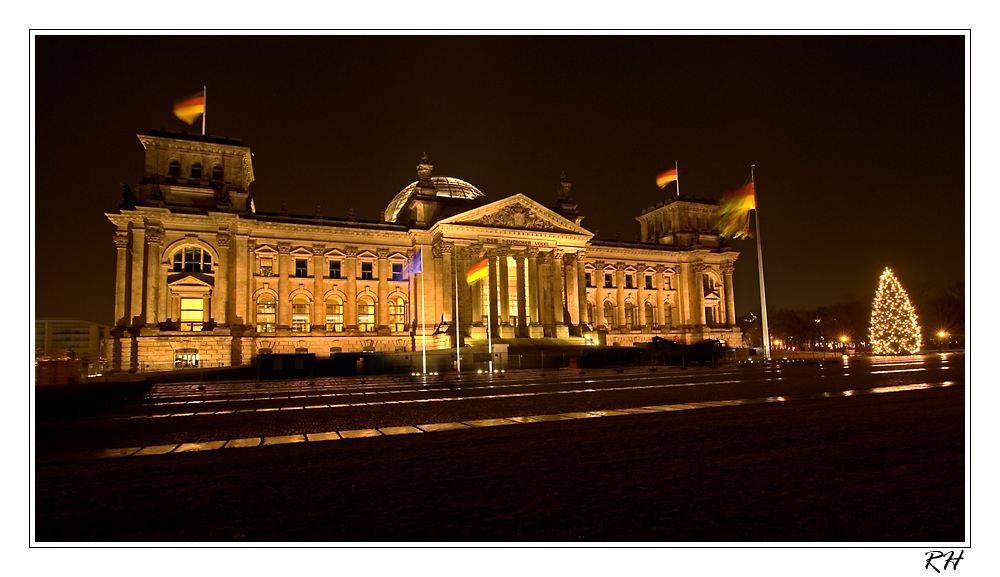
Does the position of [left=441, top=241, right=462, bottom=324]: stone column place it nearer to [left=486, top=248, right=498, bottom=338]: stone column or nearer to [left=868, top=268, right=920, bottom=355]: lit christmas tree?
[left=486, top=248, right=498, bottom=338]: stone column

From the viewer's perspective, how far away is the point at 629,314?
7412 centimetres

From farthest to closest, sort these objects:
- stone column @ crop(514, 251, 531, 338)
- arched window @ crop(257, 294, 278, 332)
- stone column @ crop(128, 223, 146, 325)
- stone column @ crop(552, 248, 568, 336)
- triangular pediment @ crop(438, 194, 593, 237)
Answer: stone column @ crop(552, 248, 568, 336) → stone column @ crop(514, 251, 531, 338) → triangular pediment @ crop(438, 194, 593, 237) → arched window @ crop(257, 294, 278, 332) → stone column @ crop(128, 223, 146, 325)

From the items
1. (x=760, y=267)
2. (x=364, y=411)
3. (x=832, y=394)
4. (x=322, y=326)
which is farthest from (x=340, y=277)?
(x=832, y=394)

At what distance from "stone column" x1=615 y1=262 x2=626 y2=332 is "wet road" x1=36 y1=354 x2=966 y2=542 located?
60215 millimetres

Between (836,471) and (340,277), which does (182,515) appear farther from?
(340,277)

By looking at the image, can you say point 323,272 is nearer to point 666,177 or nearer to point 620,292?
point 620,292

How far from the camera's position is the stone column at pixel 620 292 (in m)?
72.6

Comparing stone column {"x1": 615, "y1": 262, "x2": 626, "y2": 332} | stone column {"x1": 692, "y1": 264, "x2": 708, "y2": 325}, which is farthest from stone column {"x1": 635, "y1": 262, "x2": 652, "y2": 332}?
stone column {"x1": 692, "y1": 264, "x2": 708, "y2": 325}

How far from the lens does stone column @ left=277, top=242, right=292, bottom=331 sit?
53.9 metres

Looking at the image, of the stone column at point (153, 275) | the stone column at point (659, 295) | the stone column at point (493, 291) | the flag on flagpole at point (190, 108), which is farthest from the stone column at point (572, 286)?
the stone column at point (153, 275)

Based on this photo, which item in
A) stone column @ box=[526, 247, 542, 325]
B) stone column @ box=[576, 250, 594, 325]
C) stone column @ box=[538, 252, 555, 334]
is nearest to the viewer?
stone column @ box=[526, 247, 542, 325]

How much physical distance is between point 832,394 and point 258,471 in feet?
55.3

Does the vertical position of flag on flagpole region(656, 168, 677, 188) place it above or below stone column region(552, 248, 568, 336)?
above
